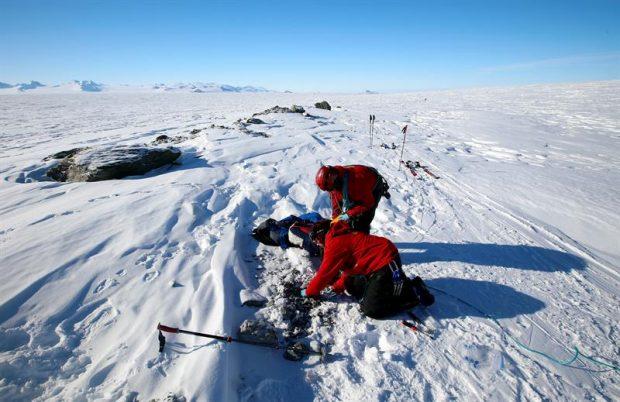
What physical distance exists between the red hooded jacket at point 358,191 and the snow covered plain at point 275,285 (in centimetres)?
102

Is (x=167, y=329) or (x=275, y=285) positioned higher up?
(x=167, y=329)

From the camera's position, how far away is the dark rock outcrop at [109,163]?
23.7 ft

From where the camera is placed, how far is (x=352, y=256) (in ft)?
11.9

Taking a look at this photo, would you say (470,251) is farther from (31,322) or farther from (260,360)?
(31,322)

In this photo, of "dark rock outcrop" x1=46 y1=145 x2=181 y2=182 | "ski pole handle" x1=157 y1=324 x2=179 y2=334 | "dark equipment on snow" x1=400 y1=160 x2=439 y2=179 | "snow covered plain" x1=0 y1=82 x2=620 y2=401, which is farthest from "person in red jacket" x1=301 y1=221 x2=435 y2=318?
"dark rock outcrop" x1=46 y1=145 x2=181 y2=182

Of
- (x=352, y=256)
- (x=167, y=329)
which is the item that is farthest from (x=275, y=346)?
(x=352, y=256)

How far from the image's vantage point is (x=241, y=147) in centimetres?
991

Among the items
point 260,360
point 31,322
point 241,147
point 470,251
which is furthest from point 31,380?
point 241,147

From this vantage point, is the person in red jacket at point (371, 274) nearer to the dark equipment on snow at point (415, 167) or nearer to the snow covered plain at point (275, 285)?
the snow covered plain at point (275, 285)

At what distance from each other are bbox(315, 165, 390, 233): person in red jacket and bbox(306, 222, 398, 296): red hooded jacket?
60cm

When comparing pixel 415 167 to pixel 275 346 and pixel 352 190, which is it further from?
pixel 275 346

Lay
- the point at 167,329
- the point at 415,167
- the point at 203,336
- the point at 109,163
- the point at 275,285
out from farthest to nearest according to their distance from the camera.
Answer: the point at 415,167
the point at 109,163
the point at 275,285
the point at 203,336
the point at 167,329

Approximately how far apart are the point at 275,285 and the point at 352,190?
1.60 metres

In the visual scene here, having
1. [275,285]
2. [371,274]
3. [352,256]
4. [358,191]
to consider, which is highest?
[358,191]
